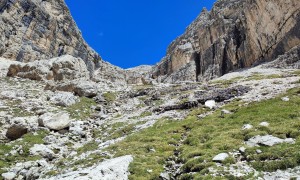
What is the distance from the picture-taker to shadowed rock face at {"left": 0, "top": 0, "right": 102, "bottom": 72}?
11912 cm

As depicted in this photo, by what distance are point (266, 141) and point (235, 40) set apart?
100 m

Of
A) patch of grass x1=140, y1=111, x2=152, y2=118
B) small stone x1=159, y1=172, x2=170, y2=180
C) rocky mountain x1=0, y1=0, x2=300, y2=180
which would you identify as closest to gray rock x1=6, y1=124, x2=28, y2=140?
rocky mountain x1=0, y1=0, x2=300, y2=180

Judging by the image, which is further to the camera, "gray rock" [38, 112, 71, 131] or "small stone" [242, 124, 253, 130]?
"gray rock" [38, 112, 71, 131]

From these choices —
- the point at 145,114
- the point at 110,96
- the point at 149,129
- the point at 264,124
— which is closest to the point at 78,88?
the point at 110,96

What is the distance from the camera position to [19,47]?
119438mm

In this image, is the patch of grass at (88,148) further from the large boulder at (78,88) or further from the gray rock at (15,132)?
the large boulder at (78,88)

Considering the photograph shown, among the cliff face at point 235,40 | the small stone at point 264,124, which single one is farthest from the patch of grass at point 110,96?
the cliff face at point 235,40

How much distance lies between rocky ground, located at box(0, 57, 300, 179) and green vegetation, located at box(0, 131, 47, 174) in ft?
0.23

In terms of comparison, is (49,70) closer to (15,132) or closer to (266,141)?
(15,132)

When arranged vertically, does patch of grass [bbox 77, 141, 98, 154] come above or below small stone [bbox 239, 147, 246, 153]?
below

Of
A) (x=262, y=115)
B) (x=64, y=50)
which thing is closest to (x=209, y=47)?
(x=64, y=50)

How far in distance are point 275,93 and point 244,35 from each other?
7957 cm

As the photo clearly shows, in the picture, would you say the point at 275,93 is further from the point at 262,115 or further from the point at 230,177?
the point at 230,177

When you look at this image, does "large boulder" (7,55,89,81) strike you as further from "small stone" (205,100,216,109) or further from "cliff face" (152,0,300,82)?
"cliff face" (152,0,300,82)
